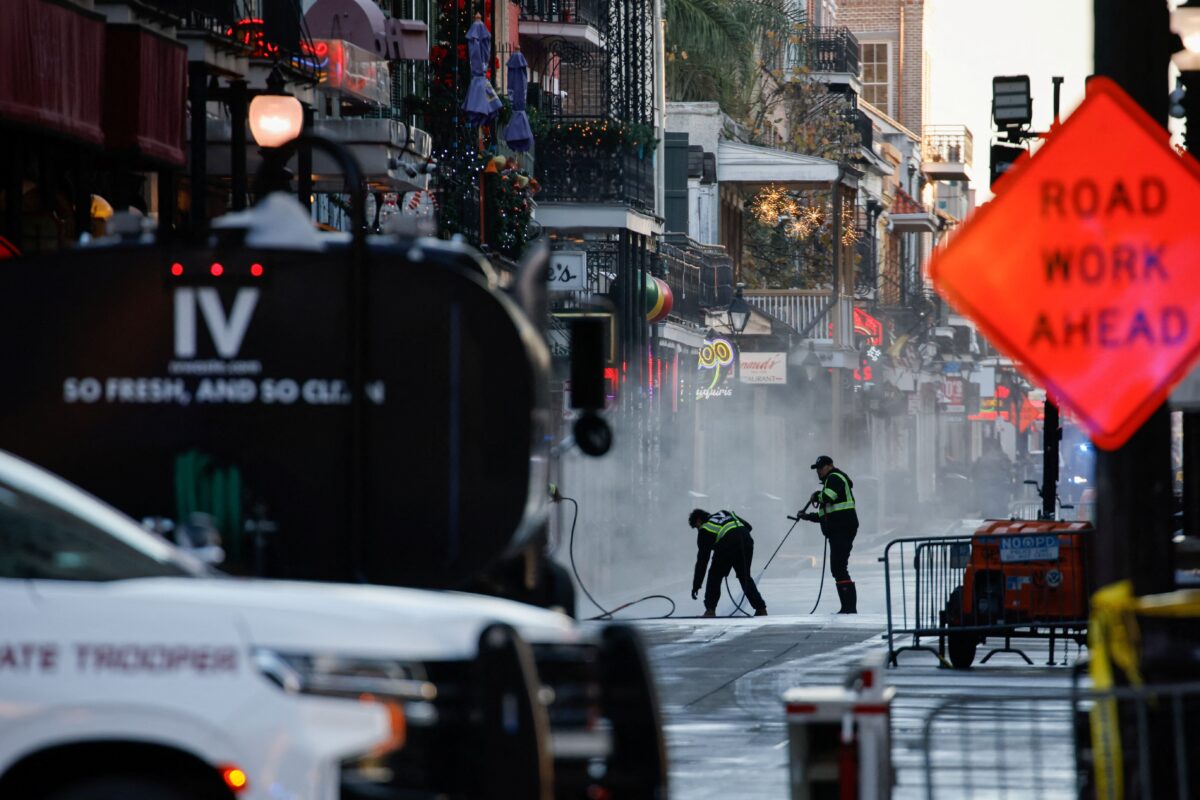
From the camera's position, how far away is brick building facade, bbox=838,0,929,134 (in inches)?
4668

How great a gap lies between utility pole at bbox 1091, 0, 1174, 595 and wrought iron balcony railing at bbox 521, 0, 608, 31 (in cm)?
3589

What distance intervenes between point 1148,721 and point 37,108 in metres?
11.9

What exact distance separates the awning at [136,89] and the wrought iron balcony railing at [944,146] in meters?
98.6

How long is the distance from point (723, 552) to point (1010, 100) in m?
6.20

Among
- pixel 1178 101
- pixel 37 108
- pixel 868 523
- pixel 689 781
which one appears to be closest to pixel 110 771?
pixel 689 781

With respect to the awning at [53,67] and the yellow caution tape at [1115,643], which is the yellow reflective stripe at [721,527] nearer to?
the awning at [53,67]

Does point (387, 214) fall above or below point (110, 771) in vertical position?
above

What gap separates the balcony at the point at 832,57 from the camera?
250 ft

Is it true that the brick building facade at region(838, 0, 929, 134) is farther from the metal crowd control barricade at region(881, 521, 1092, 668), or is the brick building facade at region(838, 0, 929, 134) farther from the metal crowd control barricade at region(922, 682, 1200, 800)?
the metal crowd control barricade at region(922, 682, 1200, 800)

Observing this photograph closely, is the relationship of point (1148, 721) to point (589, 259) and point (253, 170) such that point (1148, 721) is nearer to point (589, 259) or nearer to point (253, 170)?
point (253, 170)

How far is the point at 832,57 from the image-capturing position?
7944 centimetres

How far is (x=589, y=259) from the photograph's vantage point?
4353 centimetres

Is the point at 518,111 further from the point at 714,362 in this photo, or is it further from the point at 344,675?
the point at 344,675

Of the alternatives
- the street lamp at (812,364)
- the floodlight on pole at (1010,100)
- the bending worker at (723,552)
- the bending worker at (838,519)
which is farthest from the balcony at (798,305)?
the floodlight on pole at (1010,100)
